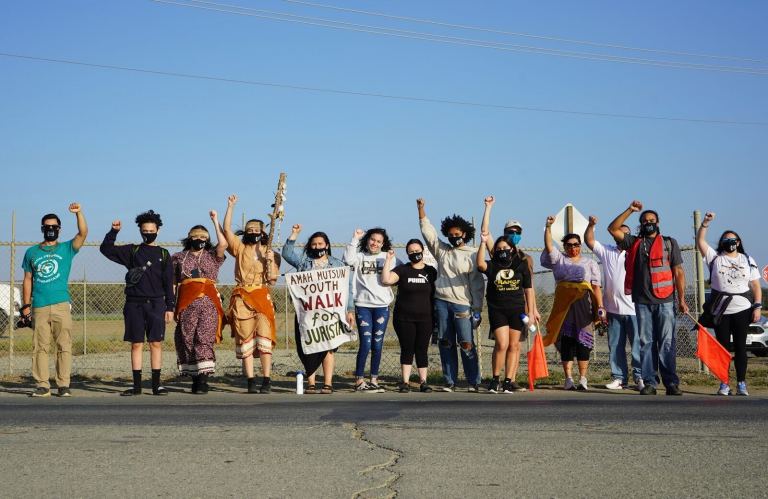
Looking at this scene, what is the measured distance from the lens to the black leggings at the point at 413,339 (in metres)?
12.4

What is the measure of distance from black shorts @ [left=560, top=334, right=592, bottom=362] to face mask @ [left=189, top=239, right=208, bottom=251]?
178 inches

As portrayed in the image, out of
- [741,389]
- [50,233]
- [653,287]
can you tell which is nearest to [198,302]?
[50,233]

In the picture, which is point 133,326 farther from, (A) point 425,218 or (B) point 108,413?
(A) point 425,218

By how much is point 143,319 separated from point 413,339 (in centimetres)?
318

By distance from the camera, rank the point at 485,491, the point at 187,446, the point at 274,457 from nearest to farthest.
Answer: the point at 485,491 < the point at 274,457 < the point at 187,446

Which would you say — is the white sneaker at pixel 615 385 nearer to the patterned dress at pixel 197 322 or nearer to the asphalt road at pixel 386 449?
the asphalt road at pixel 386 449

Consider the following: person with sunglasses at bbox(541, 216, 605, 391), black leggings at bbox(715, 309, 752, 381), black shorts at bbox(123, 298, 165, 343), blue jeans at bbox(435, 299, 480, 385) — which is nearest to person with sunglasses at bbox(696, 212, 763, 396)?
black leggings at bbox(715, 309, 752, 381)

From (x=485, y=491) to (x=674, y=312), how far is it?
286 inches

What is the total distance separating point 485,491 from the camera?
5.53 meters

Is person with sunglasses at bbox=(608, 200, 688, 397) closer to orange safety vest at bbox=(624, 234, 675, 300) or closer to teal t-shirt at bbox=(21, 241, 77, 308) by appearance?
orange safety vest at bbox=(624, 234, 675, 300)

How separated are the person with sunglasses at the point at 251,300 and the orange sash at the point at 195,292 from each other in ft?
0.76

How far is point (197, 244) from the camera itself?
39.6ft

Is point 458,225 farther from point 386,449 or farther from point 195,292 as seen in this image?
point 386,449

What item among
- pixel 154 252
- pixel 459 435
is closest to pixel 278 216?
pixel 154 252
